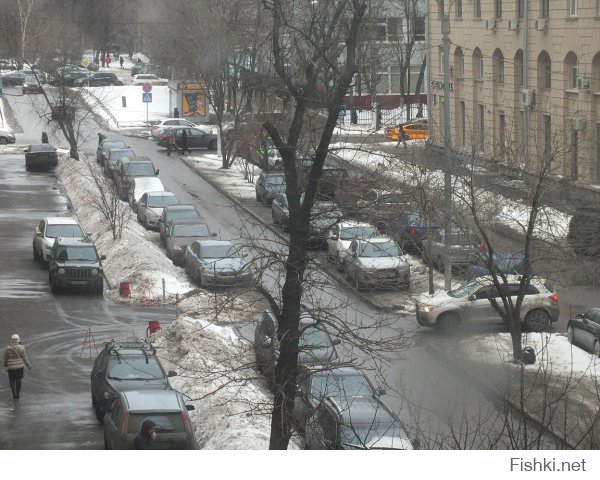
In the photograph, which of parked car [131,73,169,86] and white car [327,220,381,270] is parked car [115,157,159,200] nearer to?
white car [327,220,381,270]

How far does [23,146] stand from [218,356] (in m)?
40.2

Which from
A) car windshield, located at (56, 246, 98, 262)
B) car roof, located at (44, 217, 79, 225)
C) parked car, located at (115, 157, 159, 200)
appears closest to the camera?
car windshield, located at (56, 246, 98, 262)

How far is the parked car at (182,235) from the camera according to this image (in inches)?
1239

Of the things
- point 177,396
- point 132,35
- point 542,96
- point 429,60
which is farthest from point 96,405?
point 132,35

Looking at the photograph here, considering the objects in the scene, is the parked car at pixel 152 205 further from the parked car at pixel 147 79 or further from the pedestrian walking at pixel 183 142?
the parked car at pixel 147 79

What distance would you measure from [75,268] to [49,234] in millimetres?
4276

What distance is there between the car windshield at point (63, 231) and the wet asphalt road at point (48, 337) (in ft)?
3.21

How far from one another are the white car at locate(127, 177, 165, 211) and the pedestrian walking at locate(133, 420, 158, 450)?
82.0 ft

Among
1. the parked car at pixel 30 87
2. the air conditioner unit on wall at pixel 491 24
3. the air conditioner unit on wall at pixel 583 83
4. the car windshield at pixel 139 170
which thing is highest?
the air conditioner unit on wall at pixel 491 24

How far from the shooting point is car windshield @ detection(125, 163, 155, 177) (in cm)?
4272

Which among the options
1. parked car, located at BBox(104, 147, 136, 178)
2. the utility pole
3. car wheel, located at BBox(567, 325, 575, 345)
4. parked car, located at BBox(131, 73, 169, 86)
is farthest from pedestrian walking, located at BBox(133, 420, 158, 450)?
parked car, located at BBox(131, 73, 169, 86)

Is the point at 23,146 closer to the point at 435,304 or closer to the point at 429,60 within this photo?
the point at 429,60

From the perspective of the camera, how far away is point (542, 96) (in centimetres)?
4000

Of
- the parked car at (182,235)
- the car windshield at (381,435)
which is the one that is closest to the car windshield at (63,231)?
the parked car at (182,235)
